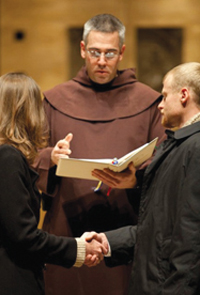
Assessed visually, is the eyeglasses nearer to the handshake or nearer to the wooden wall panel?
the handshake

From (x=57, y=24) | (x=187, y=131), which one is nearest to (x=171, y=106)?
(x=187, y=131)

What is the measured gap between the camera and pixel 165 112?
263 cm

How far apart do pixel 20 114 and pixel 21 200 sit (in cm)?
39

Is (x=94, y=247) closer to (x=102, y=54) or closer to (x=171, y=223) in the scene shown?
(x=171, y=223)

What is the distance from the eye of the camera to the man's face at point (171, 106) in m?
2.56

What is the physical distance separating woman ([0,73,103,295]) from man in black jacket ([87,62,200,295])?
367mm

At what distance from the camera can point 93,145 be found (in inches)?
130

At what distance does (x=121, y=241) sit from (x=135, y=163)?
17.2 inches

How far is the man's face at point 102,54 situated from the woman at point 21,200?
3.16ft

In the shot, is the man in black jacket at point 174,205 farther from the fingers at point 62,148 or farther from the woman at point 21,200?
the fingers at point 62,148

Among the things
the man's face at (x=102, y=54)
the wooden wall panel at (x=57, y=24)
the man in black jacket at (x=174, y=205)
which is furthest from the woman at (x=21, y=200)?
the wooden wall panel at (x=57, y=24)

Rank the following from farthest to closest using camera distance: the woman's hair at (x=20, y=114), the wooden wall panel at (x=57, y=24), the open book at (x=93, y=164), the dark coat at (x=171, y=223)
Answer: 1. the wooden wall panel at (x=57, y=24)
2. the open book at (x=93, y=164)
3. the woman's hair at (x=20, y=114)
4. the dark coat at (x=171, y=223)

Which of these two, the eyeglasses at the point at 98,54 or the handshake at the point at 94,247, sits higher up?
the eyeglasses at the point at 98,54

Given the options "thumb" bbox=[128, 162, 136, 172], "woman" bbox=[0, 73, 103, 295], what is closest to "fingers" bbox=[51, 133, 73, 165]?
"thumb" bbox=[128, 162, 136, 172]
